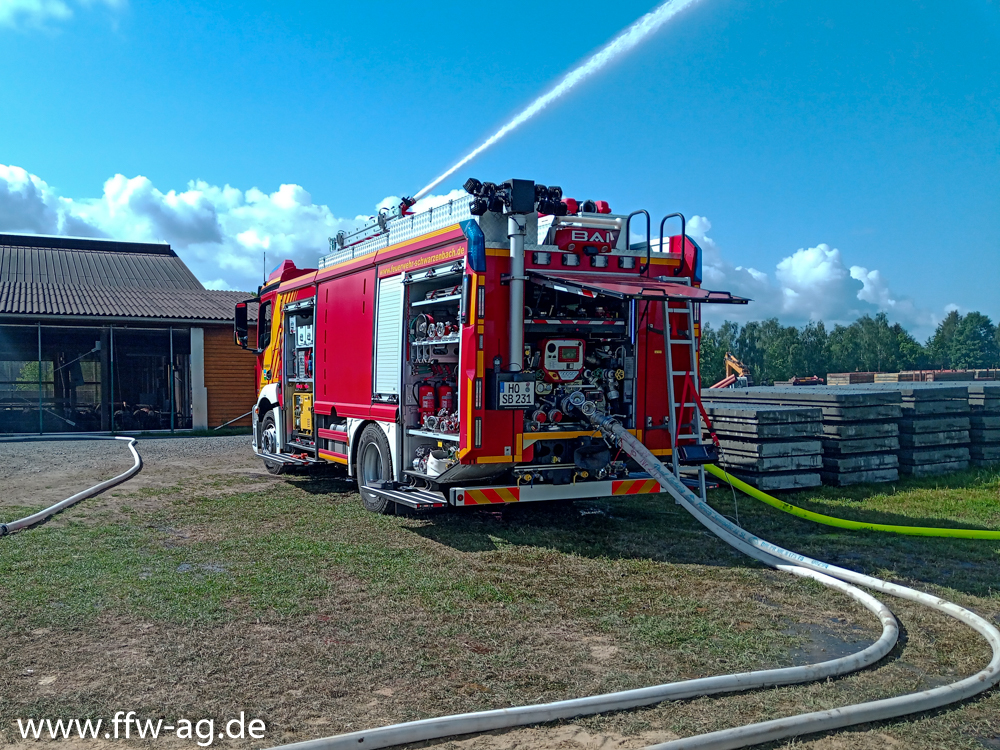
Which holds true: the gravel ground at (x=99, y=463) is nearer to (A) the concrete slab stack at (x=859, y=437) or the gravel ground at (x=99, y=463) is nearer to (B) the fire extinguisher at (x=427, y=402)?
(B) the fire extinguisher at (x=427, y=402)

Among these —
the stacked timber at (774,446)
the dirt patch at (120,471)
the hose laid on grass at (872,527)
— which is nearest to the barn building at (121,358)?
the dirt patch at (120,471)

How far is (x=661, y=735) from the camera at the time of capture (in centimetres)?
365

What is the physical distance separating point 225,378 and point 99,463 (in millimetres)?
8679

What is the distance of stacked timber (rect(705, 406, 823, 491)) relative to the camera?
10.2m

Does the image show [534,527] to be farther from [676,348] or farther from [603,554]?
[676,348]

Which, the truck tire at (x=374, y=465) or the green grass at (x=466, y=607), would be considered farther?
the truck tire at (x=374, y=465)

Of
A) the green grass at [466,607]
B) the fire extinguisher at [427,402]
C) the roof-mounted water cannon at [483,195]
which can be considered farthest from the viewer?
the fire extinguisher at [427,402]

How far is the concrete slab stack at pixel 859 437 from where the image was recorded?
10.8 m

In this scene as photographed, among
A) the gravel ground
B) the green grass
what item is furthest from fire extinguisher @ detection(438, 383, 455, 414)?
the gravel ground

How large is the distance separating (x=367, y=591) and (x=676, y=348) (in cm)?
402

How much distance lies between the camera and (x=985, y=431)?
40.1 ft

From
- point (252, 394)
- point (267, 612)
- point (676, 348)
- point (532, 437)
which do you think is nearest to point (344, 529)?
point (532, 437)

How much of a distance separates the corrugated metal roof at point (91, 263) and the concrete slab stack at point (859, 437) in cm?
2405

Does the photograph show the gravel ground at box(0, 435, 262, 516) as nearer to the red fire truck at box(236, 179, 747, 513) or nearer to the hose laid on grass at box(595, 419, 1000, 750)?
the red fire truck at box(236, 179, 747, 513)
